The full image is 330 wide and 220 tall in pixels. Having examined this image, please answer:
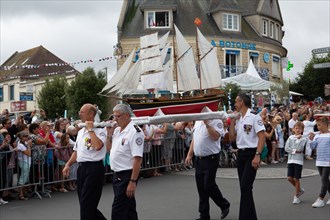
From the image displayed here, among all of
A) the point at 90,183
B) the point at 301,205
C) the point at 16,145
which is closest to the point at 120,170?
the point at 90,183

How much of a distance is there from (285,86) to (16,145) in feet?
88.9

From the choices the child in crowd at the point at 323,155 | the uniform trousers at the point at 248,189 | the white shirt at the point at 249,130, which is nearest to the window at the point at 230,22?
the child in crowd at the point at 323,155

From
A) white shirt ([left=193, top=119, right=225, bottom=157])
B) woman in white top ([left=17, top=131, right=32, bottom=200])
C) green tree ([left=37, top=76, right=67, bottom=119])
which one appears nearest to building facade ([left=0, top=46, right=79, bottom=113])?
green tree ([left=37, top=76, right=67, bottom=119])

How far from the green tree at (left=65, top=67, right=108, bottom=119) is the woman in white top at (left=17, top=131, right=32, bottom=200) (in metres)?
28.2

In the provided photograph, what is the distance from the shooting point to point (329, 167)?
29.2ft

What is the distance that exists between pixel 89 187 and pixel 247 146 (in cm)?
245

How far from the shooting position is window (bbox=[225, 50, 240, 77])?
40.4 m

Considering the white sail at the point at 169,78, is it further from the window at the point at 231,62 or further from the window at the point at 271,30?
the window at the point at 271,30

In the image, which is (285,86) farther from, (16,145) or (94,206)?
(94,206)

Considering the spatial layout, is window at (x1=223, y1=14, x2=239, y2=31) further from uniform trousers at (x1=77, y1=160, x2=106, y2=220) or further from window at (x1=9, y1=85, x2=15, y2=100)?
uniform trousers at (x1=77, y1=160, x2=106, y2=220)

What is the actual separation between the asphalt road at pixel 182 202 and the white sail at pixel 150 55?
8.14 metres

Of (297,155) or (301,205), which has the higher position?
(297,155)

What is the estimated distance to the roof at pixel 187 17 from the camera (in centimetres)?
3912

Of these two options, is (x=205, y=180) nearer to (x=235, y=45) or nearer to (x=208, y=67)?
(x=208, y=67)
